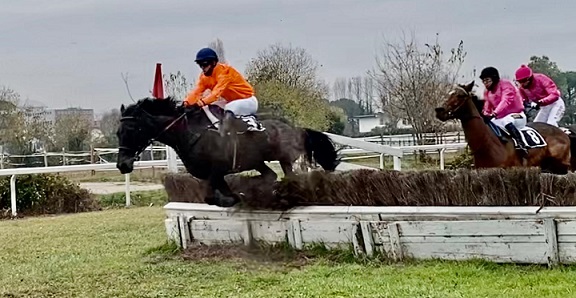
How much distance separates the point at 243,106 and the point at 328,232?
5.78 feet

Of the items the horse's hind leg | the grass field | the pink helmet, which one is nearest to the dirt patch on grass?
the horse's hind leg

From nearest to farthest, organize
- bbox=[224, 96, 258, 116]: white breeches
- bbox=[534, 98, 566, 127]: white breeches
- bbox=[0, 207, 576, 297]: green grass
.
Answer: bbox=[0, 207, 576, 297]: green grass < bbox=[224, 96, 258, 116]: white breeches < bbox=[534, 98, 566, 127]: white breeches

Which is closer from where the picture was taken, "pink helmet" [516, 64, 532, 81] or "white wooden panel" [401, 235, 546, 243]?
"white wooden panel" [401, 235, 546, 243]

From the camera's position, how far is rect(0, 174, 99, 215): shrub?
13.0 meters

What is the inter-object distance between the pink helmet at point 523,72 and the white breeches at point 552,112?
0.60 metres

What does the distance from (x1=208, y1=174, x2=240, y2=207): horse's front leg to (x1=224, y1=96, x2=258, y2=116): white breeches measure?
29.1 inches

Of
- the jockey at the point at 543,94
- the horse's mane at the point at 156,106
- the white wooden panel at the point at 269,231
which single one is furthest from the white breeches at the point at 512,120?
the horse's mane at the point at 156,106

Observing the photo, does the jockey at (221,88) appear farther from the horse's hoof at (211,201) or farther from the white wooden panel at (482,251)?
the white wooden panel at (482,251)

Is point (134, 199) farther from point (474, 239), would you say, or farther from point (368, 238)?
point (474, 239)

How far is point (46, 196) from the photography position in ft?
43.4

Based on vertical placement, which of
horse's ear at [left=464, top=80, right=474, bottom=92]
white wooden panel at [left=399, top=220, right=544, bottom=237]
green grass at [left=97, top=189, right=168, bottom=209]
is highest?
horse's ear at [left=464, top=80, right=474, bottom=92]

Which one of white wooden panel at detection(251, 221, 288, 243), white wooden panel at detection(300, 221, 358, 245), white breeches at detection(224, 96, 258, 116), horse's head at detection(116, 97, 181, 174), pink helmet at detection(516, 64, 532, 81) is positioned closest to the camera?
white wooden panel at detection(300, 221, 358, 245)

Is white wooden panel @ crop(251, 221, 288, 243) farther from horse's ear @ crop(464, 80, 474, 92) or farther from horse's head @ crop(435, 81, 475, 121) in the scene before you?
horse's ear @ crop(464, 80, 474, 92)

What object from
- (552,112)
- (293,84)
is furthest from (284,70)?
(552,112)
